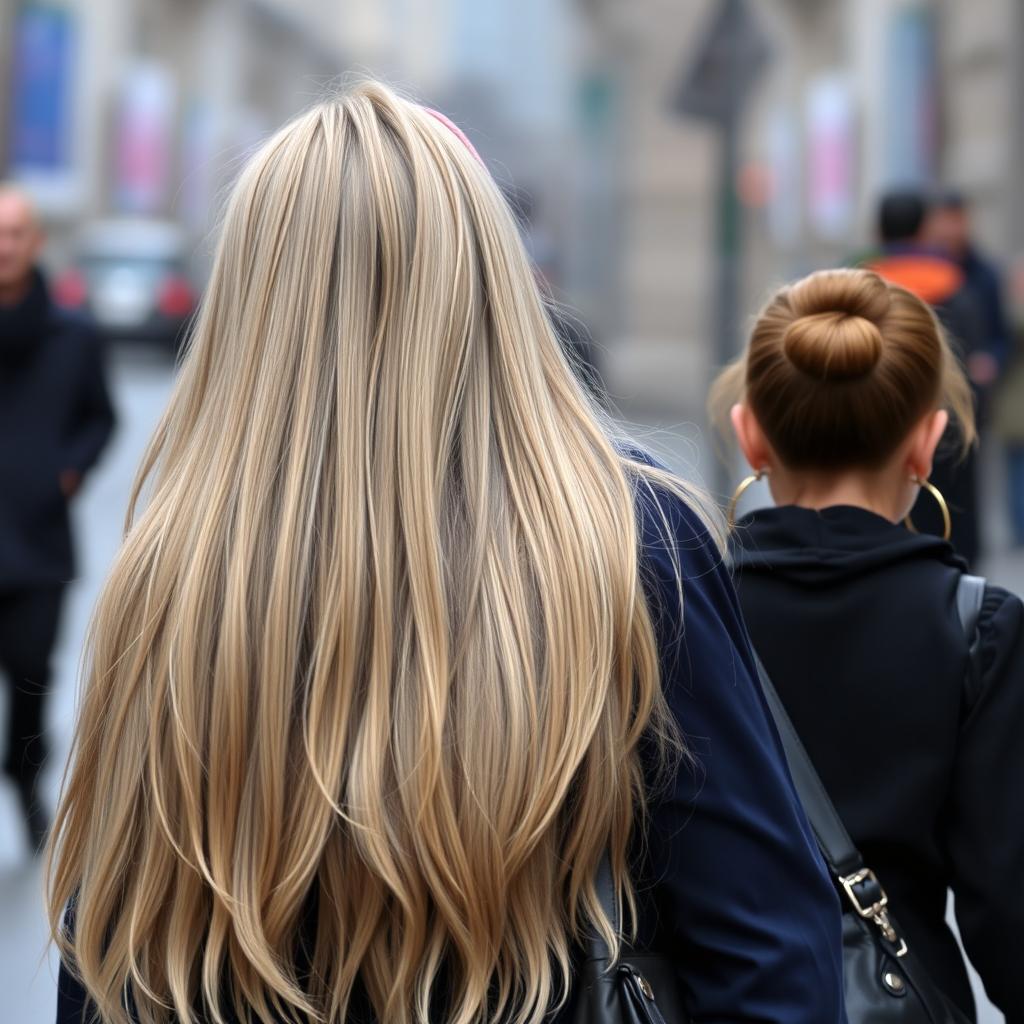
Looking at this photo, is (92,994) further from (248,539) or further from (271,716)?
(248,539)

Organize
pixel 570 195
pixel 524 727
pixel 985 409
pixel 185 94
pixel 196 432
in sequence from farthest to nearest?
pixel 185 94 → pixel 570 195 → pixel 985 409 → pixel 196 432 → pixel 524 727

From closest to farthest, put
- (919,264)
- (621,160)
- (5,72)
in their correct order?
1. (919,264)
2. (621,160)
3. (5,72)

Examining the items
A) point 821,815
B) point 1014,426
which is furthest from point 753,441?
point 1014,426

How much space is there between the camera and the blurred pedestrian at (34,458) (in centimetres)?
532

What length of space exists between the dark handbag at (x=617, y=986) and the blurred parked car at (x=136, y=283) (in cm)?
2373

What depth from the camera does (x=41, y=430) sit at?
556cm

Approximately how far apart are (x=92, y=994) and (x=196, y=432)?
52 centimetres

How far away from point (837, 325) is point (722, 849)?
1.01 m

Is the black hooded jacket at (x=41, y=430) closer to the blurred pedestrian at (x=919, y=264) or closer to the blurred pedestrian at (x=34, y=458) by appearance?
the blurred pedestrian at (x=34, y=458)

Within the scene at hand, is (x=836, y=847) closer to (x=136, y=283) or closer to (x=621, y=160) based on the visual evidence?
(x=621, y=160)

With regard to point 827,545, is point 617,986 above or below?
below

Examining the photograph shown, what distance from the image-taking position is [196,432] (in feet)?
5.40

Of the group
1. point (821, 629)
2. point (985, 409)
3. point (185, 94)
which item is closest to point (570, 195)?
point (185, 94)

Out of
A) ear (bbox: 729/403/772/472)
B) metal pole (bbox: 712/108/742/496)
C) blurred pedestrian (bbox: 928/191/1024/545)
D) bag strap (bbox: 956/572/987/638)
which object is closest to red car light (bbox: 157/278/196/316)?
metal pole (bbox: 712/108/742/496)
